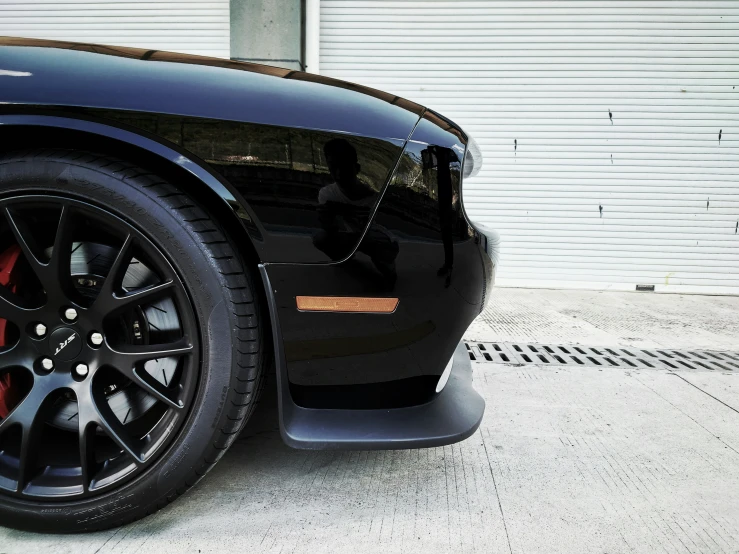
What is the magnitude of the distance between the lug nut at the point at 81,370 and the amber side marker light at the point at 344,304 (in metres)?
0.54

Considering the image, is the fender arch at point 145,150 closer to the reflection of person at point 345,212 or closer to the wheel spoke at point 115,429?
the reflection of person at point 345,212

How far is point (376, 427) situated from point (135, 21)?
592cm

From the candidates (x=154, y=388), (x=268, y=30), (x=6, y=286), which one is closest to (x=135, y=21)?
(x=268, y=30)

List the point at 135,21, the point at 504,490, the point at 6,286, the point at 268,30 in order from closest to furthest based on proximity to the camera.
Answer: the point at 6,286 < the point at 504,490 < the point at 268,30 < the point at 135,21

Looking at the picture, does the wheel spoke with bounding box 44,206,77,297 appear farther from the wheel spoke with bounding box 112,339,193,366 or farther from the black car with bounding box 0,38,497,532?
the wheel spoke with bounding box 112,339,193,366

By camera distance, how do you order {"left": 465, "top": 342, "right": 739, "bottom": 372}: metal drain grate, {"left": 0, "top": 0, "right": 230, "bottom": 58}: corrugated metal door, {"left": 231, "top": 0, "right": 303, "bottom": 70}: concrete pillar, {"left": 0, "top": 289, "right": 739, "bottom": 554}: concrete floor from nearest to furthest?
1. {"left": 0, "top": 289, "right": 739, "bottom": 554}: concrete floor
2. {"left": 465, "top": 342, "right": 739, "bottom": 372}: metal drain grate
3. {"left": 231, "top": 0, "right": 303, "bottom": 70}: concrete pillar
4. {"left": 0, "top": 0, "right": 230, "bottom": 58}: corrugated metal door

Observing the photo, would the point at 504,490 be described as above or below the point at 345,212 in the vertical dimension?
below

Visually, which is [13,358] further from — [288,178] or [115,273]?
[288,178]

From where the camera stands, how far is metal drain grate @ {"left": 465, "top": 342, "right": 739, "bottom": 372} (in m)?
2.95

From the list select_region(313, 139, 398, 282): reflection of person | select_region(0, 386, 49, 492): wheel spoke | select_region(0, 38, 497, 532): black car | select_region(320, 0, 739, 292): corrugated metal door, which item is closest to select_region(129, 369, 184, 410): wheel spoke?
select_region(0, 38, 497, 532): black car

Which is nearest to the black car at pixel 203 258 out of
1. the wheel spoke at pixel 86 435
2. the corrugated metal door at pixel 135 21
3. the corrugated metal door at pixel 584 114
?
the wheel spoke at pixel 86 435

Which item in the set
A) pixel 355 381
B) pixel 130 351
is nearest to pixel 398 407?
pixel 355 381

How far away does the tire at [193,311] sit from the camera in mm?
1216

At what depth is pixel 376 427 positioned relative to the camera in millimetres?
1312
